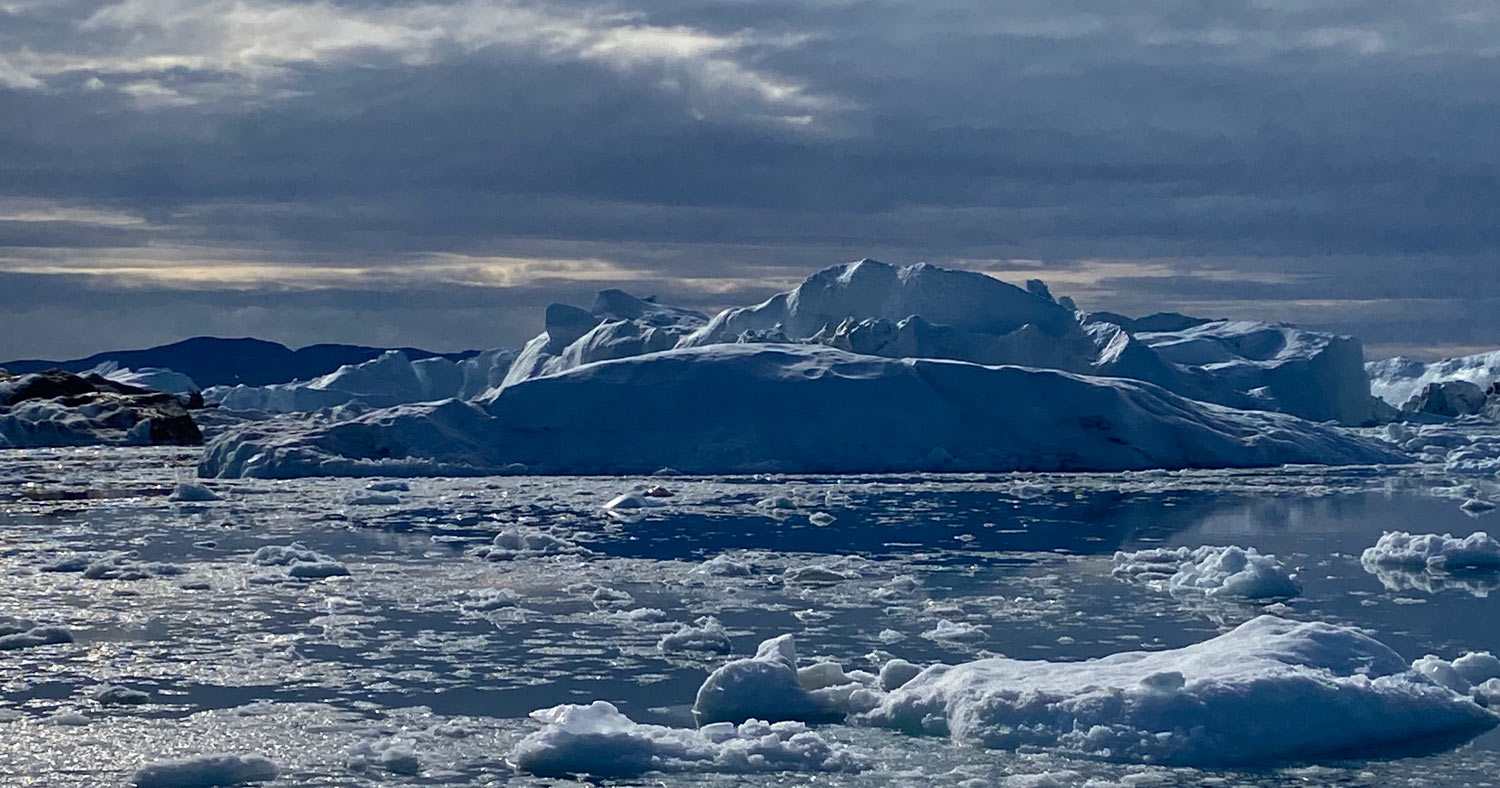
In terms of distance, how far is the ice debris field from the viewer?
7.90 m

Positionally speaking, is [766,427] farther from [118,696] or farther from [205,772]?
[205,772]

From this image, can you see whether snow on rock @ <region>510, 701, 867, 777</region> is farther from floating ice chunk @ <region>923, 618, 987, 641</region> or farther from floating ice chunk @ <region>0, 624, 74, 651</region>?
floating ice chunk @ <region>0, 624, 74, 651</region>

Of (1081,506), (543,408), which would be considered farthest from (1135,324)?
(1081,506)

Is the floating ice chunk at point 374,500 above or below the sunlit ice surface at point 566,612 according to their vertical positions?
below

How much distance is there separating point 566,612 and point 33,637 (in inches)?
151

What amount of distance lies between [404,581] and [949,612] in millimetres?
5157

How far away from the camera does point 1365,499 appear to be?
27.5 meters

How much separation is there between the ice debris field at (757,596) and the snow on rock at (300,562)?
50 mm

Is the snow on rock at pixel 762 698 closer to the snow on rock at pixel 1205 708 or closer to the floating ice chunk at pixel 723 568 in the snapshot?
the snow on rock at pixel 1205 708

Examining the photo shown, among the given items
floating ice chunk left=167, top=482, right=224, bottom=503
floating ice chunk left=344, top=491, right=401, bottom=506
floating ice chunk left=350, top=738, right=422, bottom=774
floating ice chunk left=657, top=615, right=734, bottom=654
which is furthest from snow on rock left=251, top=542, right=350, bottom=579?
floating ice chunk left=167, top=482, right=224, bottom=503

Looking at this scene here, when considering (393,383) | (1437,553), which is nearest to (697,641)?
(1437,553)

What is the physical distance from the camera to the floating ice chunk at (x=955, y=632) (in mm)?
11367

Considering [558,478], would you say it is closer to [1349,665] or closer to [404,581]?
[404,581]

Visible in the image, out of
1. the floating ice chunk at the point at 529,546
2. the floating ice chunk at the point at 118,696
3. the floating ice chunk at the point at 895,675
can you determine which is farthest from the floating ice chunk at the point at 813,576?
the floating ice chunk at the point at 118,696
